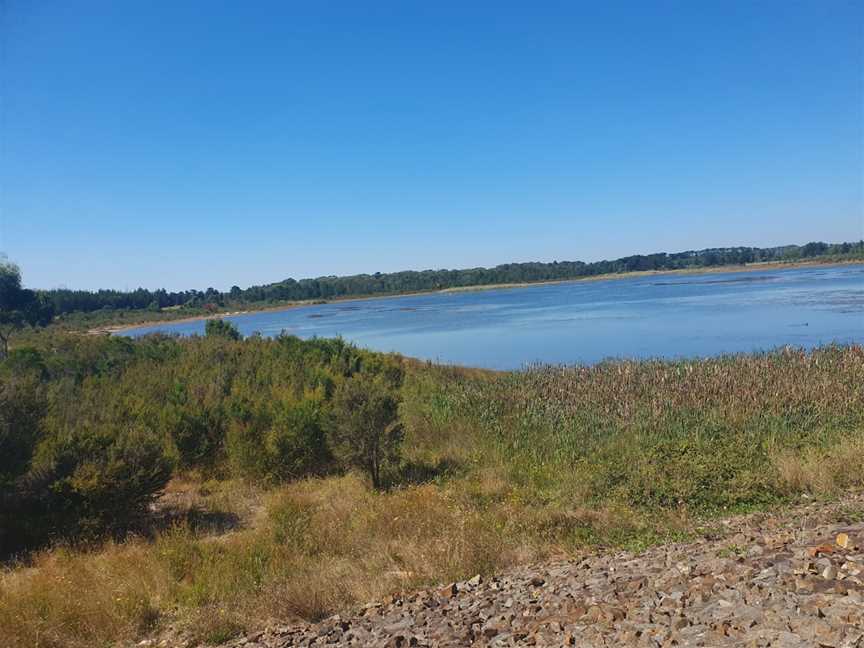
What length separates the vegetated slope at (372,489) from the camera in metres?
6.26

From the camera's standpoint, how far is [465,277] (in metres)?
163

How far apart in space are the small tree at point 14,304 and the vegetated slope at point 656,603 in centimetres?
4029

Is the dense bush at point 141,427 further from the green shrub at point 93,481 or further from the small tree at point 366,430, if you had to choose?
the small tree at point 366,430

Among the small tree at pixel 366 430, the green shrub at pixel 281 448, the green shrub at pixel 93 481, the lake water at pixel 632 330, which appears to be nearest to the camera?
the green shrub at pixel 93 481

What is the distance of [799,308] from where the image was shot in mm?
49906

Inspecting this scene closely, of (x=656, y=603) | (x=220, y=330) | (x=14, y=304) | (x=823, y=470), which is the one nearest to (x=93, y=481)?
(x=656, y=603)

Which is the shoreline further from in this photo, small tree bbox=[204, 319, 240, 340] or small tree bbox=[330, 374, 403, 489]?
small tree bbox=[330, 374, 403, 489]

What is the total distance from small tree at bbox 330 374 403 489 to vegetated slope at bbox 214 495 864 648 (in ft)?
18.1

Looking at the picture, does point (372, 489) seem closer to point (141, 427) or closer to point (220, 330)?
point (141, 427)

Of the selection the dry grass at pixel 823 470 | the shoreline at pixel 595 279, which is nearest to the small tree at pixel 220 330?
the dry grass at pixel 823 470

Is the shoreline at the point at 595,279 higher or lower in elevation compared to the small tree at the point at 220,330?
higher

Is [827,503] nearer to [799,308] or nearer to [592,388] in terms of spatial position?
[592,388]

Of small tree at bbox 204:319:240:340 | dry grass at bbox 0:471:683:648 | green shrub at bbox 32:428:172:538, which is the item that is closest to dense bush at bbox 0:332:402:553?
green shrub at bbox 32:428:172:538

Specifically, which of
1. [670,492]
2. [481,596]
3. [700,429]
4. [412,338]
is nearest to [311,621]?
[481,596]
